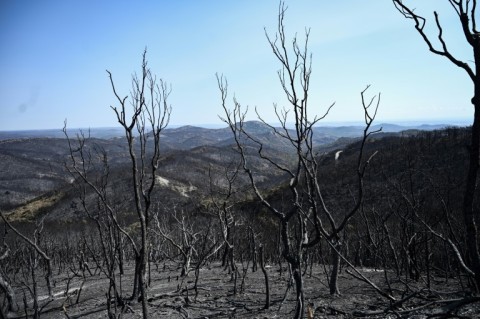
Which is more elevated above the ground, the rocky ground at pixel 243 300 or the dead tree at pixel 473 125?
the dead tree at pixel 473 125

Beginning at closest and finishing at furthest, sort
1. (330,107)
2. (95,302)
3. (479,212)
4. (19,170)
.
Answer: (330,107) → (95,302) → (479,212) → (19,170)

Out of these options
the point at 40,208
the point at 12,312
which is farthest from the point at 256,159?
the point at 12,312

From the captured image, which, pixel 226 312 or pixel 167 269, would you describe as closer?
pixel 226 312

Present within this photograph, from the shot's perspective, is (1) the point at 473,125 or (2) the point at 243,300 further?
(2) the point at 243,300

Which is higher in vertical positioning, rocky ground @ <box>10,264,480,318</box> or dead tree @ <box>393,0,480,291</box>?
dead tree @ <box>393,0,480,291</box>

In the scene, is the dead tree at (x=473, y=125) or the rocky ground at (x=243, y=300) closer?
the dead tree at (x=473, y=125)

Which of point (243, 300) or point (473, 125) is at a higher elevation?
point (473, 125)

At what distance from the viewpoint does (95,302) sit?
35.5 feet

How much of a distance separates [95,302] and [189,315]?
393cm

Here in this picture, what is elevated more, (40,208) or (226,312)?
(226,312)

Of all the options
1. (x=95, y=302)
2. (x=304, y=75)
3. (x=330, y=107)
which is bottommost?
(x=95, y=302)

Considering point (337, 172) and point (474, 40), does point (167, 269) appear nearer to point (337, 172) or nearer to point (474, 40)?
point (474, 40)

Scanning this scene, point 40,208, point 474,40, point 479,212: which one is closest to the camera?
point 474,40

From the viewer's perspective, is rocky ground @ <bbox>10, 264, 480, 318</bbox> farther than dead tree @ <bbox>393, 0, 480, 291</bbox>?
Yes
